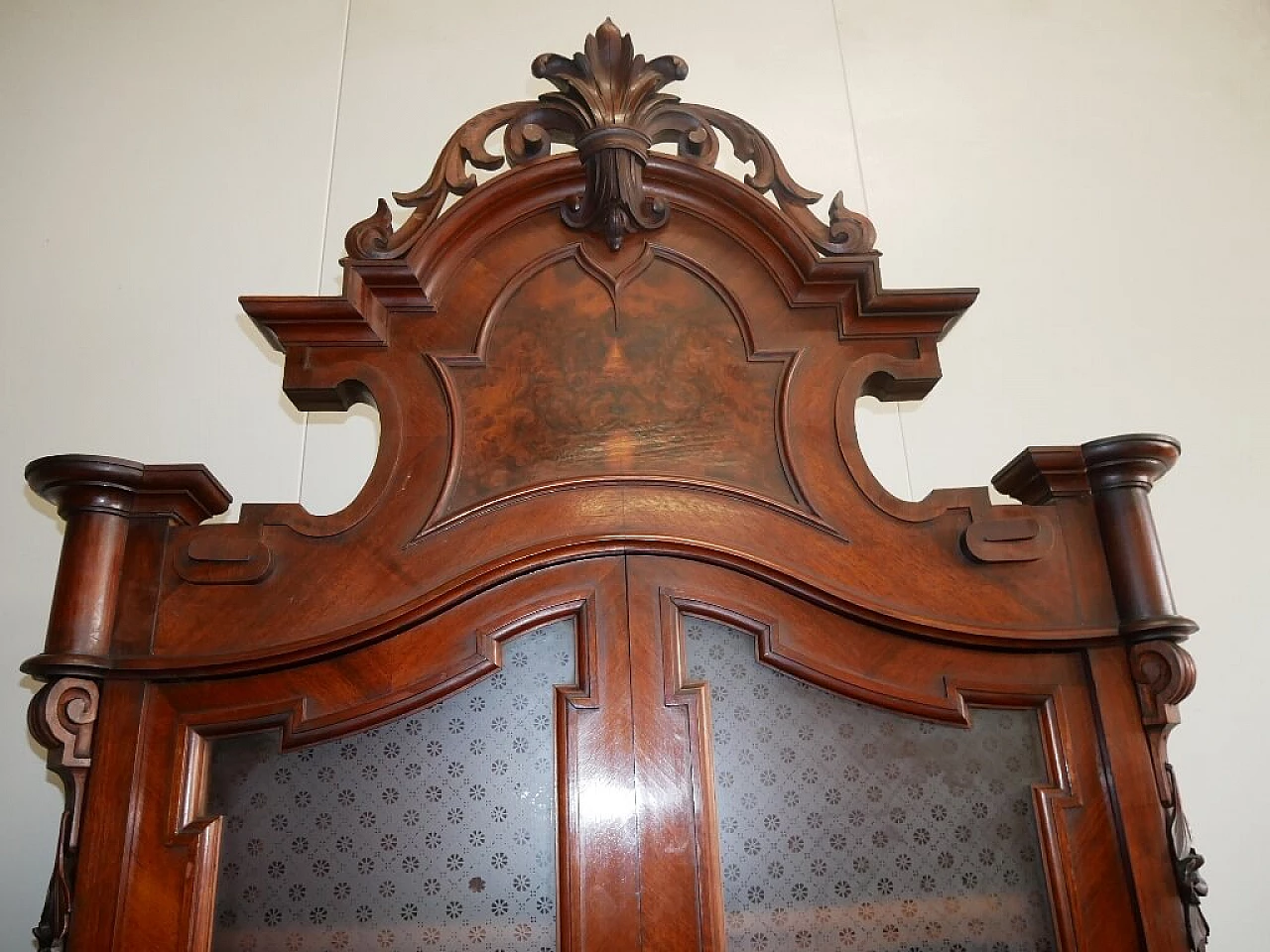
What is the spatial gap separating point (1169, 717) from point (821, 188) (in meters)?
1.36

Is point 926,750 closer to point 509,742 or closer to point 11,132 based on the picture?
point 509,742

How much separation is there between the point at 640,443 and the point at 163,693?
652 mm

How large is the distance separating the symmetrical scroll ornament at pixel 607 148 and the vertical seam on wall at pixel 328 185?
626 mm

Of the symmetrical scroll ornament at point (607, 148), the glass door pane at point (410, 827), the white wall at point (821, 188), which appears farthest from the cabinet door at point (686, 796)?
the white wall at point (821, 188)

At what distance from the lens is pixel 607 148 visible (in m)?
1.34

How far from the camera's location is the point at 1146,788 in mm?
1140

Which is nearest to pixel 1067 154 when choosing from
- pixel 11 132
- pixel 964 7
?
pixel 964 7

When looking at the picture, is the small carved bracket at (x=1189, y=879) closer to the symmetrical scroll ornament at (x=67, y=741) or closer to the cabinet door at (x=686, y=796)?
the cabinet door at (x=686, y=796)

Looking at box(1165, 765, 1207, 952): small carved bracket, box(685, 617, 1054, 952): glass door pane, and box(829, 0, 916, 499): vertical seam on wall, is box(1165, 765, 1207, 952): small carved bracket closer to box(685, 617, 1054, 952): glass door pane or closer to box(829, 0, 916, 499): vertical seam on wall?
box(685, 617, 1054, 952): glass door pane

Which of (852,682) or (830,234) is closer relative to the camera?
(852,682)

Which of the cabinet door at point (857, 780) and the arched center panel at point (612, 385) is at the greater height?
the arched center panel at point (612, 385)

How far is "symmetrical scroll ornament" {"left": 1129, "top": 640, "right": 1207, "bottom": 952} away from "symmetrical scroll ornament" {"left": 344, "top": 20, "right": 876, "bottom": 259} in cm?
65

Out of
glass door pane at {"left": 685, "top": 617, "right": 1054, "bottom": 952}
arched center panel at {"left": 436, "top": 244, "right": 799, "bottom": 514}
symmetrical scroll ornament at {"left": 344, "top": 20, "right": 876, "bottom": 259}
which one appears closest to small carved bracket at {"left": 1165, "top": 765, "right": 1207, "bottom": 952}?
glass door pane at {"left": 685, "top": 617, "right": 1054, "bottom": 952}

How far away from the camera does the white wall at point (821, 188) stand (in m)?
1.83
